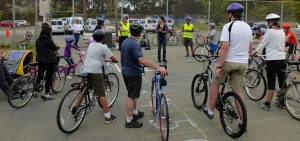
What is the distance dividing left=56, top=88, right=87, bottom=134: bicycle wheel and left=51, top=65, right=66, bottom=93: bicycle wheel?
2.49 metres

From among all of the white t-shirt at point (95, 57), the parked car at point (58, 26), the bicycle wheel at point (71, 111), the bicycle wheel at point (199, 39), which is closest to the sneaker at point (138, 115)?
the bicycle wheel at point (71, 111)

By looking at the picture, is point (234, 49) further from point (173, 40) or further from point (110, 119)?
point (173, 40)

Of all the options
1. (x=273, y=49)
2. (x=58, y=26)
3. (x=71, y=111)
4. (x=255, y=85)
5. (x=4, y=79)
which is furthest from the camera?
(x=58, y=26)

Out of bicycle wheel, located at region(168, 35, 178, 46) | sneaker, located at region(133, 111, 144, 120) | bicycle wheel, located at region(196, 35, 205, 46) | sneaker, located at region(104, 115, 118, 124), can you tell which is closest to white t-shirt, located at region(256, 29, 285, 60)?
sneaker, located at region(133, 111, 144, 120)

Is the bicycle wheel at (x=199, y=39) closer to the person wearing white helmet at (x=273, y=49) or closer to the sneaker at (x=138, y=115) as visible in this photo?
the person wearing white helmet at (x=273, y=49)

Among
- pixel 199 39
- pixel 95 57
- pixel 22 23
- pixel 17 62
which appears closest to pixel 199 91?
pixel 95 57

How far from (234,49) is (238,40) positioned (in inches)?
5.7

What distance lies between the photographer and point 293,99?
582cm

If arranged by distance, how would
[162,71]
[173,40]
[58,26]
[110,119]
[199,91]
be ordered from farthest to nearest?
[58,26], [173,40], [199,91], [110,119], [162,71]

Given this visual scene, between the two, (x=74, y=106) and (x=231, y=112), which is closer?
(x=231, y=112)

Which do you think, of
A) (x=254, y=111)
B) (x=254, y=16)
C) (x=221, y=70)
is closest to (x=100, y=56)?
(x=221, y=70)

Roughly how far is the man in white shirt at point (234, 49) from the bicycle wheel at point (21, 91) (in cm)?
384

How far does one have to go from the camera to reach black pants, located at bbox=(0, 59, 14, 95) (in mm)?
6770

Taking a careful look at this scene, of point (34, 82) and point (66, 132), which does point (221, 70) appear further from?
point (34, 82)
